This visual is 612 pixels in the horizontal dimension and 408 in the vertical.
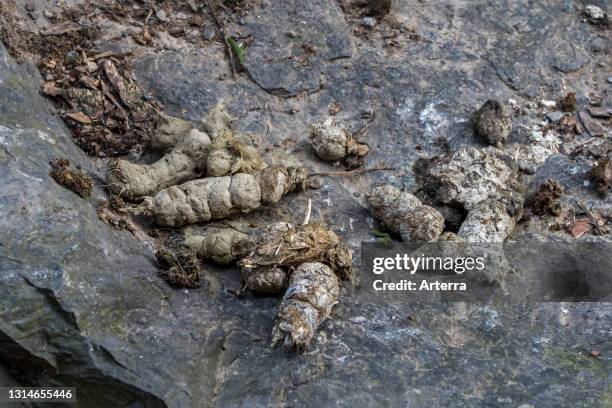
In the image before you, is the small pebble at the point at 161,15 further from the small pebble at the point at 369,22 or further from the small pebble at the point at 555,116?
the small pebble at the point at 555,116

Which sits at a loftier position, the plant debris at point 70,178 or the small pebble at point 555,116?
the small pebble at point 555,116

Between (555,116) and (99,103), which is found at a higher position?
(99,103)

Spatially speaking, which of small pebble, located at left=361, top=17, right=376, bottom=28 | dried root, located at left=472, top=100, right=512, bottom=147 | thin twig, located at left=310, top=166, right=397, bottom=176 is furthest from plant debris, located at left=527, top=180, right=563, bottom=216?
small pebble, located at left=361, top=17, right=376, bottom=28

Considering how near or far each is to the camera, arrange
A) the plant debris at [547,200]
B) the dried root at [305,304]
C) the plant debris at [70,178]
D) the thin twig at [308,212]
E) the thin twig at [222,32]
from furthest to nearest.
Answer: the thin twig at [222,32] → the plant debris at [547,200] → the thin twig at [308,212] → the plant debris at [70,178] → the dried root at [305,304]

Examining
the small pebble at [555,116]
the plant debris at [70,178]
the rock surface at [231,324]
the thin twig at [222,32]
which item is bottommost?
the rock surface at [231,324]

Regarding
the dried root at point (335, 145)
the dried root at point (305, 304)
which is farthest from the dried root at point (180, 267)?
the dried root at point (335, 145)

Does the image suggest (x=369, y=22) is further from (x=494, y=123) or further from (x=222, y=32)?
(x=494, y=123)

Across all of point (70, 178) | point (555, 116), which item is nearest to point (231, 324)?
point (70, 178)
